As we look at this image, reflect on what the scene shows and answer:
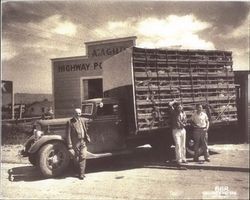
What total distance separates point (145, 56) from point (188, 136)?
90.6 inches

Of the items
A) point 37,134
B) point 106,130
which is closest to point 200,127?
point 106,130

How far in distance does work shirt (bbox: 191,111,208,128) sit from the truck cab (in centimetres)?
165

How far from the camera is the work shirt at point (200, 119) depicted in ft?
22.8

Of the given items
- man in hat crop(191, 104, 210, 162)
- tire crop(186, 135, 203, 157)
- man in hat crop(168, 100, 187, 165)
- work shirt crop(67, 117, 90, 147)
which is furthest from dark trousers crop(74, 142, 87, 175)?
tire crop(186, 135, 203, 157)

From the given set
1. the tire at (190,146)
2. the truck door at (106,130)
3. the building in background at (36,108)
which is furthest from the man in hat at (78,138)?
the building in background at (36,108)

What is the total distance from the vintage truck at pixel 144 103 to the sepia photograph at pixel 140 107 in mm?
23

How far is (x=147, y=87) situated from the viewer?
270 inches

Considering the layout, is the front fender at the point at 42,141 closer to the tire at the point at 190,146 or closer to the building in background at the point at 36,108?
the tire at the point at 190,146

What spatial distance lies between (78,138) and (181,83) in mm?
2671

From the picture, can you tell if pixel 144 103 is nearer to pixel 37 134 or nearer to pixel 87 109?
pixel 87 109

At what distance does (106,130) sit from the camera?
708 cm

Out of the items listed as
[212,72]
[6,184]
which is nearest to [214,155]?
[212,72]

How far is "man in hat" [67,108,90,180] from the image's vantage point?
6430 mm

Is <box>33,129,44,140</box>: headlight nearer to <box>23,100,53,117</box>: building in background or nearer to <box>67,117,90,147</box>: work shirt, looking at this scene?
<box>67,117,90,147</box>: work shirt
